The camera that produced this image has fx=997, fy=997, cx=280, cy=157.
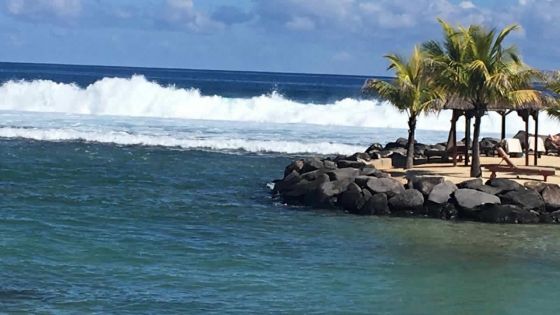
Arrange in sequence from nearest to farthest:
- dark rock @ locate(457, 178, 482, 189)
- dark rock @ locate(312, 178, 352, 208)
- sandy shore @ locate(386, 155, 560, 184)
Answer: dark rock @ locate(457, 178, 482, 189)
dark rock @ locate(312, 178, 352, 208)
sandy shore @ locate(386, 155, 560, 184)

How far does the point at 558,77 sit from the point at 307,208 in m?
6.76

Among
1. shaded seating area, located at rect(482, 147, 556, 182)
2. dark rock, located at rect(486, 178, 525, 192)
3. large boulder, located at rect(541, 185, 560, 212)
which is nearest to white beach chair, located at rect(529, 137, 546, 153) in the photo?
shaded seating area, located at rect(482, 147, 556, 182)

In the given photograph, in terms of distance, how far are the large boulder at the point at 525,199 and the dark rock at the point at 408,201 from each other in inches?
62.9

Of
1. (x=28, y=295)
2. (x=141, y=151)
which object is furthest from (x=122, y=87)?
(x=28, y=295)

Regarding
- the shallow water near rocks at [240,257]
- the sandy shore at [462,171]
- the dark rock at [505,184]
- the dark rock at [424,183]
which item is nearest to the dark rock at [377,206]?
the shallow water near rocks at [240,257]

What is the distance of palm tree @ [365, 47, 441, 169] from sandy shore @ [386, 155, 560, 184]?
681 mm

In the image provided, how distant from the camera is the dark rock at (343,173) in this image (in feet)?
70.2

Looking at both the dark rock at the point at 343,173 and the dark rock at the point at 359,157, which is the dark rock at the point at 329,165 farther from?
the dark rock at the point at 343,173

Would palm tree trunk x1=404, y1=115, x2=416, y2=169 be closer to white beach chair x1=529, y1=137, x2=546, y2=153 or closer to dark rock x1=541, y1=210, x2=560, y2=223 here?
white beach chair x1=529, y1=137, x2=546, y2=153

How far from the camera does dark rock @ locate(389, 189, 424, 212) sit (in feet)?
64.7

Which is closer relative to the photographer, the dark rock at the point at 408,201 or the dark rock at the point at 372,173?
the dark rock at the point at 408,201

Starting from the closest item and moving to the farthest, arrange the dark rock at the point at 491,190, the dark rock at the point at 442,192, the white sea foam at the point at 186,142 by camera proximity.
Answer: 1. the dark rock at the point at 442,192
2. the dark rock at the point at 491,190
3. the white sea foam at the point at 186,142

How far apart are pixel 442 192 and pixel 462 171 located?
12.1ft

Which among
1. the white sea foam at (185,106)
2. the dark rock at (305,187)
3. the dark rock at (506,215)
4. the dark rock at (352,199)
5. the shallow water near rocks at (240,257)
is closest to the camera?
the shallow water near rocks at (240,257)
